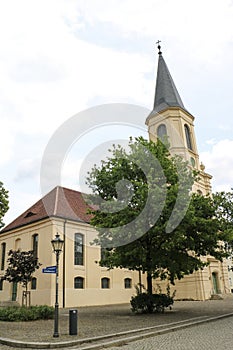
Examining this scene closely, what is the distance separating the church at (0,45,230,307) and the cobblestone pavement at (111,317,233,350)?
48.6ft

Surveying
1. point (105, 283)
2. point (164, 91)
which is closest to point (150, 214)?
point (105, 283)

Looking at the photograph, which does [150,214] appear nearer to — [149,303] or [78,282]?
[149,303]

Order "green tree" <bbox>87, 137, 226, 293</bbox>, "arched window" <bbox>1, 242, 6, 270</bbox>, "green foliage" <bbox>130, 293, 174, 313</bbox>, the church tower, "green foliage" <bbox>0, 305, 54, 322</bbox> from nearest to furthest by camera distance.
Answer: "green tree" <bbox>87, 137, 226, 293</bbox>
"green foliage" <bbox>0, 305, 54, 322</bbox>
"green foliage" <bbox>130, 293, 174, 313</bbox>
"arched window" <bbox>1, 242, 6, 270</bbox>
the church tower

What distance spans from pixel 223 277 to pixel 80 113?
89.6 ft

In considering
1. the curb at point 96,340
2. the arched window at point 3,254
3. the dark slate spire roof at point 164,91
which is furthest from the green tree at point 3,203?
the dark slate spire roof at point 164,91

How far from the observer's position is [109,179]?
711 inches

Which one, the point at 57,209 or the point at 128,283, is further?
the point at 128,283

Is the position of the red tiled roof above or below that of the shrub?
above

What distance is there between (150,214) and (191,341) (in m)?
6.77

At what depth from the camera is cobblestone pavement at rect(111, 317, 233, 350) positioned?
875 centimetres

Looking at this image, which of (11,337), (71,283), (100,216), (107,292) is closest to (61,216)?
(71,283)

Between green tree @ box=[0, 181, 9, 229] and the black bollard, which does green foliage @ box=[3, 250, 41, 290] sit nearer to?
green tree @ box=[0, 181, 9, 229]

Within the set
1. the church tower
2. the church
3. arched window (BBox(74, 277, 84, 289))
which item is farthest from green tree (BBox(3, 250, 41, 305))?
the church tower

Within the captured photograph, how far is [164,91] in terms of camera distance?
38844mm
